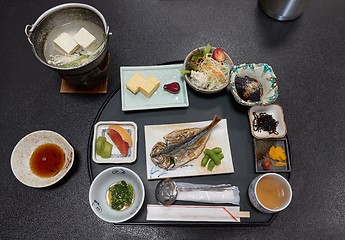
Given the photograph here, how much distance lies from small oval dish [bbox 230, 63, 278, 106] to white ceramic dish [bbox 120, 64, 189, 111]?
284mm

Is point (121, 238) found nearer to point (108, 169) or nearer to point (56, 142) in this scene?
point (108, 169)

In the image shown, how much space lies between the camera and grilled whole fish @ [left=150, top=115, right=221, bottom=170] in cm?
162

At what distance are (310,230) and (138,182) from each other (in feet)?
3.21

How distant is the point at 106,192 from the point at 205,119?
0.66m

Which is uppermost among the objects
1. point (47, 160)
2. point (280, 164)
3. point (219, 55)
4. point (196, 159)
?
point (219, 55)

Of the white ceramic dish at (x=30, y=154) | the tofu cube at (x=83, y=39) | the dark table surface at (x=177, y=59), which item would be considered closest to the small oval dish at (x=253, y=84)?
the dark table surface at (x=177, y=59)

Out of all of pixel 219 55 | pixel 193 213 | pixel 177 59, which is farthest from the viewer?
pixel 177 59

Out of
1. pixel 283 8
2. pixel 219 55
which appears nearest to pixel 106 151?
pixel 219 55

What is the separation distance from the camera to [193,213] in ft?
A: 5.18

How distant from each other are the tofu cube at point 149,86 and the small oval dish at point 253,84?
0.42 metres

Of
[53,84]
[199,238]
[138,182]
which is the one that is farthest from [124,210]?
[53,84]

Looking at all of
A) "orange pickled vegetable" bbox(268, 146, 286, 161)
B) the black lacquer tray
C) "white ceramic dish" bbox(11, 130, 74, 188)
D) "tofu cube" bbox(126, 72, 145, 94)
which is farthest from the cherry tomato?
"white ceramic dish" bbox(11, 130, 74, 188)

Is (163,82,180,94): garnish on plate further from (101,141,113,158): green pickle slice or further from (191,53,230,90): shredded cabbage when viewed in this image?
(101,141,113,158): green pickle slice

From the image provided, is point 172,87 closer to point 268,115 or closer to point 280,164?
point 268,115
